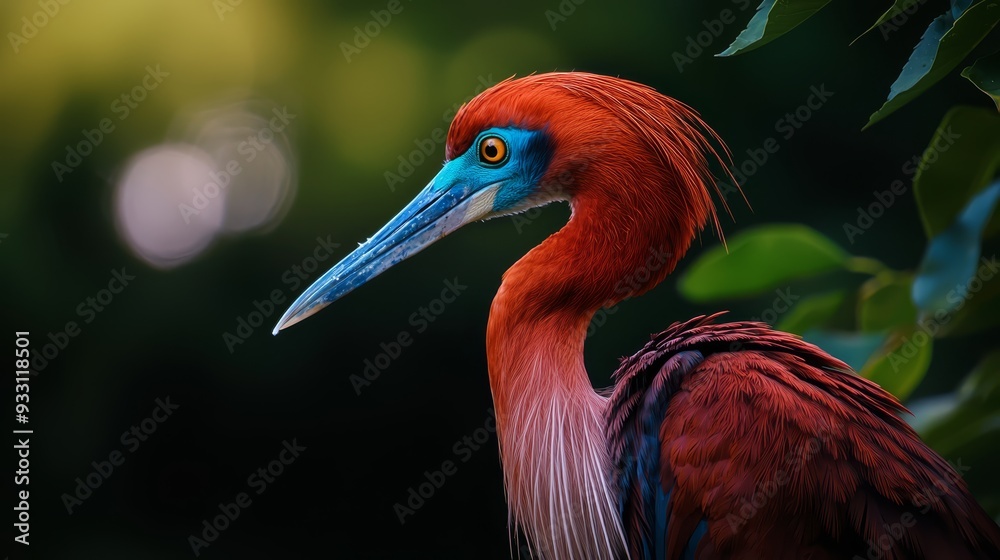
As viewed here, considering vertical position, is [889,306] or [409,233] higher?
[409,233]

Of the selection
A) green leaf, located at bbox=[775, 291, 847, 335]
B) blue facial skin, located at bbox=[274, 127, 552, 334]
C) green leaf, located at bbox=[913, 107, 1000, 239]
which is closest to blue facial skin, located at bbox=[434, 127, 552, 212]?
blue facial skin, located at bbox=[274, 127, 552, 334]

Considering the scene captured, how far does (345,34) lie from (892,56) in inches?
83.1

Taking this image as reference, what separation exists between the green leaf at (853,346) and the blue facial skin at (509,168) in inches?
24.7

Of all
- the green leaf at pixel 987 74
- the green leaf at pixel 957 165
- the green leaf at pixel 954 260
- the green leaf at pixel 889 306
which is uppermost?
the green leaf at pixel 987 74

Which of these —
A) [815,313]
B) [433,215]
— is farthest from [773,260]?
[433,215]

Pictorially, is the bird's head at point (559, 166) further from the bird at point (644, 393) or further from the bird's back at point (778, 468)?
the bird's back at point (778, 468)

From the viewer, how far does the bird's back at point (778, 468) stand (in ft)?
4.53

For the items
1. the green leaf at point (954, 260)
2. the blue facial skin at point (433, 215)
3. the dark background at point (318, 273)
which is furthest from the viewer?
the dark background at point (318, 273)

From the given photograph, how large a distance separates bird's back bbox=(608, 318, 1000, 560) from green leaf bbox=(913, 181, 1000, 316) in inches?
9.0

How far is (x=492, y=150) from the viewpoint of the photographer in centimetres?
180

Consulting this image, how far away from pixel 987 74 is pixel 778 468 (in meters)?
0.63

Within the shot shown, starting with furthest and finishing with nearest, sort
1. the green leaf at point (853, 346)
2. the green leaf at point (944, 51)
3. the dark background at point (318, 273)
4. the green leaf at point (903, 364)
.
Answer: the dark background at point (318, 273)
the green leaf at point (853, 346)
the green leaf at point (903, 364)
the green leaf at point (944, 51)

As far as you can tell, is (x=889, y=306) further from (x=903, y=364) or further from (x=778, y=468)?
(x=778, y=468)

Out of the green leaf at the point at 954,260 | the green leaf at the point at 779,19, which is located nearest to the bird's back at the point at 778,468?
the green leaf at the point at 954,260
